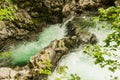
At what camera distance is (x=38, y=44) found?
19156 mm

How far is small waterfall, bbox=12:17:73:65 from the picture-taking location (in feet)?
56.4

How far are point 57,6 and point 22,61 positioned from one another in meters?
7.26

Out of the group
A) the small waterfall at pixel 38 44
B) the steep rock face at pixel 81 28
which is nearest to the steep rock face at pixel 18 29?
the small waterfall at pixel 38 44

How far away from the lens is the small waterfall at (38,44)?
17.2m

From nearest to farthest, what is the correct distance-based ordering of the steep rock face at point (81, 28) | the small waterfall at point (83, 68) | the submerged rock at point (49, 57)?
the small waterfall at point (83, 68)
the submerged rock at point (49, 57)
the steep rock face at point (81, 28)

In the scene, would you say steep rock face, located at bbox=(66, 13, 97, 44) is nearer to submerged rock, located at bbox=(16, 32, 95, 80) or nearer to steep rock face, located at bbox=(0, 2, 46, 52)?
submerged rock, located at bbox=(16, 32, 95, 80)

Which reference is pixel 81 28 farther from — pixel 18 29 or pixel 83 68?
pixel 83 68

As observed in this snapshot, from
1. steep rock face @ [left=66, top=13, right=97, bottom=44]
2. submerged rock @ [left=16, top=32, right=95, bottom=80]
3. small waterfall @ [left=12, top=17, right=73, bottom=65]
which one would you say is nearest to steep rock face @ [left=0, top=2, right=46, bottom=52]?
small waterfall @ [left=12, top=17, right=73, bottom=65]

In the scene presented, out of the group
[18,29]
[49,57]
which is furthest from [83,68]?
[18,29]

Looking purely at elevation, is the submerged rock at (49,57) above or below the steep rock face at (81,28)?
below

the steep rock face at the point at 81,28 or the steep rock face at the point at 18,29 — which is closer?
the steep rock face at the point at 81,28

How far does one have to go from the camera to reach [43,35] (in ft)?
67.2

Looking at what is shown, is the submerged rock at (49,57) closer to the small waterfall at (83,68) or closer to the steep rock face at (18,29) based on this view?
the small waterfall at (83,68)

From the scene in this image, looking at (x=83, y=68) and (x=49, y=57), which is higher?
(x=49, y=57)
